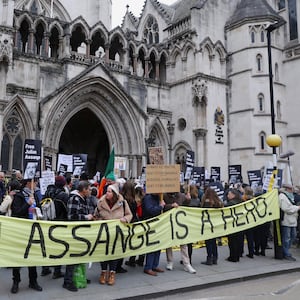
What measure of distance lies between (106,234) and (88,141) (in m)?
21.3

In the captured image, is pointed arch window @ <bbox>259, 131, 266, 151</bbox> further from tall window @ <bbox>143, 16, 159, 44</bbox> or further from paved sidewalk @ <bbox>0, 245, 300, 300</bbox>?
paved sidewalk @ <bbox>0, 245, 300, 300</bbox>

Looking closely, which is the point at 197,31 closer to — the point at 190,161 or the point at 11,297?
the point at 190,161

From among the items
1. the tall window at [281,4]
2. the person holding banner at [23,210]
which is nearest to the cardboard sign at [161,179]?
the person holding banner at [23,210]

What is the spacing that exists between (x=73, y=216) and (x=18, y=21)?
1716cm

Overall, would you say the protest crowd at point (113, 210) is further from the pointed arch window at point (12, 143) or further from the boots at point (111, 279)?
the pointed arch window at point (12, 143)

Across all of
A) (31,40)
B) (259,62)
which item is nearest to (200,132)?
(259,62)

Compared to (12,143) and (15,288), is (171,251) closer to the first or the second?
(15,288)

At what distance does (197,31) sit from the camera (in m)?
24.8

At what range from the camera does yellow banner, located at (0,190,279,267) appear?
596 cm

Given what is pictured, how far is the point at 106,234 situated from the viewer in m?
6.82

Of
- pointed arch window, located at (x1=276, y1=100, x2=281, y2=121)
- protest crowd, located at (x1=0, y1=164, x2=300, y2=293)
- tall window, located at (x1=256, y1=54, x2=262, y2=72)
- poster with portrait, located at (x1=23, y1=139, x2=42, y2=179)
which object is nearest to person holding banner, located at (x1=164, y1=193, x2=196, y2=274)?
protest crowd, located at (x1=0, y1=164, x2=300, y2=293)

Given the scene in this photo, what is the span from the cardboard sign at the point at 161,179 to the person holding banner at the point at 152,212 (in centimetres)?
29

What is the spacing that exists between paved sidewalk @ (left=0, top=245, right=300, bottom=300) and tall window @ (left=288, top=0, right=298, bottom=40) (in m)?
21.1

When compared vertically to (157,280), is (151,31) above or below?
above
